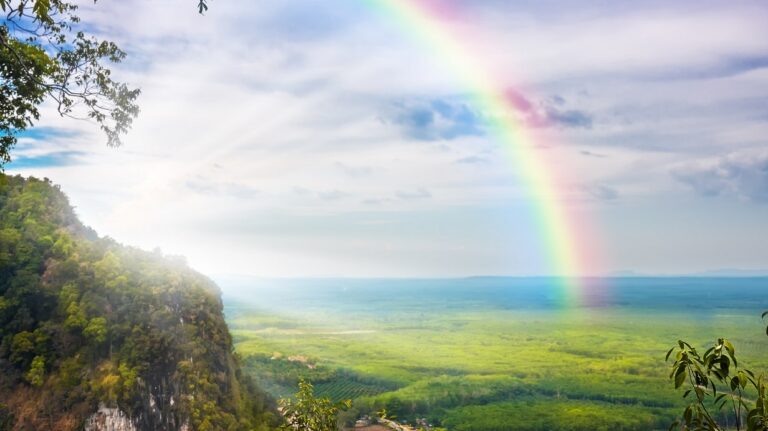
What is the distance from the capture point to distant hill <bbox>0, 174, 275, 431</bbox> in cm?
3284

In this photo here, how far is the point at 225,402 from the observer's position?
Answer: 3941cm

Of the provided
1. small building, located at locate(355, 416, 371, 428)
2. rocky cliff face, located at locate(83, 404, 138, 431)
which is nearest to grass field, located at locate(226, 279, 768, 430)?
small building, located at locate(355, 416, 371, 428)

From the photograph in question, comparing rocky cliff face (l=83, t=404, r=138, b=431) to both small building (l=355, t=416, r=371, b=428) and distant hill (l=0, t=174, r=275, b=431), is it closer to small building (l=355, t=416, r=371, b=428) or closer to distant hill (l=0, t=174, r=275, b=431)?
distant hill (l=0, t=174, r=275, b=431)

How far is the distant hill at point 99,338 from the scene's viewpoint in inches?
1293

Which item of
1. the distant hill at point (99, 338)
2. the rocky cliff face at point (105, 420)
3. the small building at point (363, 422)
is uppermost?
the distant hill at point (99, 338)

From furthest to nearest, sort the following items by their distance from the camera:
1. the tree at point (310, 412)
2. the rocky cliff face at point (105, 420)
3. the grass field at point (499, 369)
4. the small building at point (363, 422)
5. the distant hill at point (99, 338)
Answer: the grass field at point (499, 369)
the small building at point (363, 422)
the distant hill at point (99, 338)
the rocky cliff face at point (105, 420)
the tree at point (310, 412)

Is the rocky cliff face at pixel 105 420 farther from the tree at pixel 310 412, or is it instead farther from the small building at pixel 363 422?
the small building at pixel 363 422

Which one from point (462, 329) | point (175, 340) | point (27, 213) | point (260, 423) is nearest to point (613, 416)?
point (260, 423)

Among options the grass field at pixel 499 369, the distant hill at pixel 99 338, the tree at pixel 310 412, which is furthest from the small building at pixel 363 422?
the tree at pixel 310 412

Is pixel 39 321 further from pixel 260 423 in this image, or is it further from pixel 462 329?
pixel 462 329

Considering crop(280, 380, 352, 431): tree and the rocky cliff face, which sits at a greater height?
crop(280, 380, 352, 431): tree

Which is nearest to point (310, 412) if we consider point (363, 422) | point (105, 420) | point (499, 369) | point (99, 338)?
point (105, 420)

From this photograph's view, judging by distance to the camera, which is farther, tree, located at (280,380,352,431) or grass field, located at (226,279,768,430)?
grass field, located at (226,279,768,430)

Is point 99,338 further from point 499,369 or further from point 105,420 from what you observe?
point 499,369
